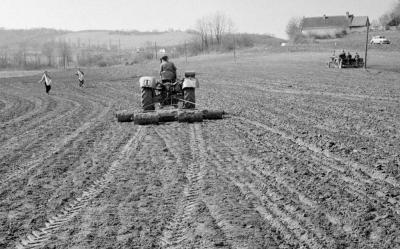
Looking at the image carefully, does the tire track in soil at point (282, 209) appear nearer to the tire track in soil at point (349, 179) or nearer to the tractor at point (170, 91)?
the tire track in soil at point (349, 179)

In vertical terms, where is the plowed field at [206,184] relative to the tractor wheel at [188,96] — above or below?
below

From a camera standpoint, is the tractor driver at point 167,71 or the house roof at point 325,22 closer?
the tractor driver at point 167,71

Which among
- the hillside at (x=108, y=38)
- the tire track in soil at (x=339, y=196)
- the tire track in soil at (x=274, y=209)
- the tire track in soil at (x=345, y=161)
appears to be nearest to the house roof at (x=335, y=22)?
the hillside at (x=108, y=38)

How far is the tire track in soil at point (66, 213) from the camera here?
4434mm

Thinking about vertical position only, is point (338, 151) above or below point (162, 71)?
below

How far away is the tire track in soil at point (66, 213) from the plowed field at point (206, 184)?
0.04ft

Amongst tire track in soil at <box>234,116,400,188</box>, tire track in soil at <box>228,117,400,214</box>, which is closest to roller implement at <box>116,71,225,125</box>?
tire track in soil at <box>234,116,400,188</box>

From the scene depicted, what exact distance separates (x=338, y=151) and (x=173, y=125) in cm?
436

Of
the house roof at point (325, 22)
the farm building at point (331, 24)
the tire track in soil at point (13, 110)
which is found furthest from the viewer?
the house roof at point (325, 22)

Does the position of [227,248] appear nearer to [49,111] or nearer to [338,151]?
[338,151]

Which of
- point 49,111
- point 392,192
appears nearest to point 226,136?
point 392,192

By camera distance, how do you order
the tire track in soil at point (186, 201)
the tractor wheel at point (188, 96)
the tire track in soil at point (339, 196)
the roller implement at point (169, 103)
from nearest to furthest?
the tire track in soil at point (186, 201) → the tire track in soil at point (339, 196) → the roller implement at point (169, 103) → the tractor wheel at point (188, 96)

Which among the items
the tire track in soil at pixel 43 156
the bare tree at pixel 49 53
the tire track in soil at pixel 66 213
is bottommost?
the bare tree at pixel 49 53

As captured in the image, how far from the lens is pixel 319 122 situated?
11.1m
